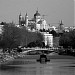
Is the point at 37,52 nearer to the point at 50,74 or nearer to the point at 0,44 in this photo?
the point at 0,44

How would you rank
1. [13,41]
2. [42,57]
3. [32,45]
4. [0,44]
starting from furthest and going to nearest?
[32,45] → [13,41] → [0,44] → [42,57]

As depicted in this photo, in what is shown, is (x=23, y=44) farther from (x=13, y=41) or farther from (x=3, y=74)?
(x=3, y=74)

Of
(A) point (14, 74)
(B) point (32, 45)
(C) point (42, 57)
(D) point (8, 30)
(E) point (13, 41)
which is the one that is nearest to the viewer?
(A) point (14, 74)

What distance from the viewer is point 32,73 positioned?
137ft

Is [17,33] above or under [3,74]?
above

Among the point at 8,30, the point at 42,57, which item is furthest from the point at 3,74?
the point at 8,30

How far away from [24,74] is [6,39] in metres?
77.0

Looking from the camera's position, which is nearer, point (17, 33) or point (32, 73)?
point (32, 73)

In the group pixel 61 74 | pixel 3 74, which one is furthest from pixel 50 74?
pixel 3 74

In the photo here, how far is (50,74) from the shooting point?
40.6 meters

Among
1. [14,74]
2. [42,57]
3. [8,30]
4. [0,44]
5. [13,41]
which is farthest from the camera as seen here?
[8,30]

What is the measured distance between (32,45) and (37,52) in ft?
111

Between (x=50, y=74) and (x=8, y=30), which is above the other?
(x=8, y=30)

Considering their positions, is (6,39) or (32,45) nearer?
(6,39)
